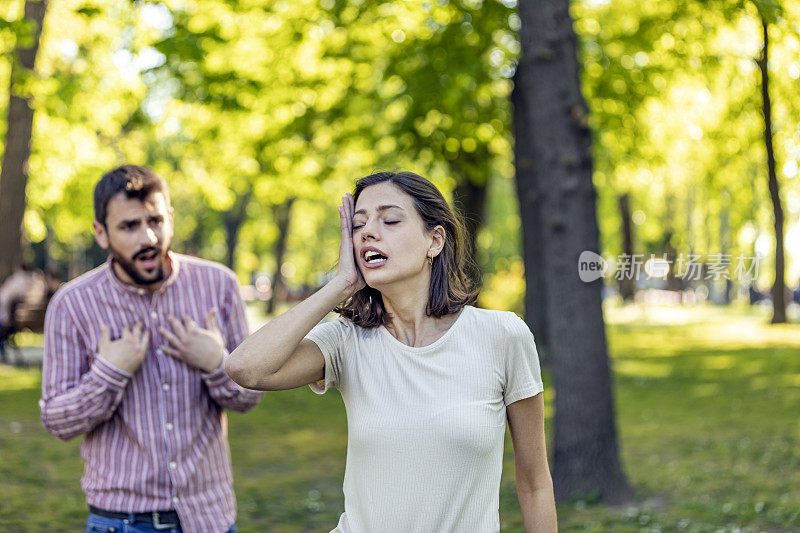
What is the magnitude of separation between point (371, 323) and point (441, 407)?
0.35 metres

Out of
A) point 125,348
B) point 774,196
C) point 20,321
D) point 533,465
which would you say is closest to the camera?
point 533,465

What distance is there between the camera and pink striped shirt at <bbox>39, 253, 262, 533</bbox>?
339cm

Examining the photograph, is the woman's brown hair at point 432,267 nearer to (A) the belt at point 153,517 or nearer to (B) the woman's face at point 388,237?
(B) the woman's face at point 388,237

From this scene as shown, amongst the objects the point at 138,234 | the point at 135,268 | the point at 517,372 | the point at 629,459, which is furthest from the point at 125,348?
the point at 629,459

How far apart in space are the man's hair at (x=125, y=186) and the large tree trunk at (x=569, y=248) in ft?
16.9

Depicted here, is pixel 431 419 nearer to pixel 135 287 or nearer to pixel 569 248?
A: pixel 135 287

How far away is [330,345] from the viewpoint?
2.72m

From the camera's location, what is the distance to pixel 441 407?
253 centimetres

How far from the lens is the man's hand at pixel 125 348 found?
336 centimetres

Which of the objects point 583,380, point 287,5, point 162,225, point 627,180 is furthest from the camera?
point 627,180

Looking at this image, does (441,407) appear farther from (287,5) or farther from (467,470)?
(287,5)

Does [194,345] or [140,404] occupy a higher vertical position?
[194,345]

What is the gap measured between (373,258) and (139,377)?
1.31 m

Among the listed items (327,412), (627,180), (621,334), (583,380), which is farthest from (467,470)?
(621,334)
